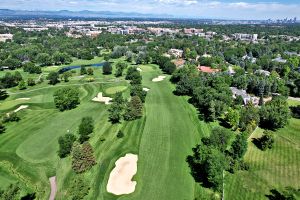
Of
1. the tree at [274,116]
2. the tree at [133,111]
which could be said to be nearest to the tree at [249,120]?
the tree at [274,116]

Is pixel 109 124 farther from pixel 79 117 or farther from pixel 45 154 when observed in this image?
pixel 45 154

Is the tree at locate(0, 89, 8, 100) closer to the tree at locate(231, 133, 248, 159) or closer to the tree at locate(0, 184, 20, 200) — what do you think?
the tree at locate(0, 184, 20, 200)

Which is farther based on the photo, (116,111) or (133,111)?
(133,111)

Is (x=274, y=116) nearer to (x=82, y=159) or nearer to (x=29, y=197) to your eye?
(x=82, y=159)

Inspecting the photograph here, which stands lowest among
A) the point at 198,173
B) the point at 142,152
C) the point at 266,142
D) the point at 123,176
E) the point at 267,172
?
the point at 123,176

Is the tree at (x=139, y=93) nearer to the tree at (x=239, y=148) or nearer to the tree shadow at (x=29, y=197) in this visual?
the tree at (x=239, y=148)

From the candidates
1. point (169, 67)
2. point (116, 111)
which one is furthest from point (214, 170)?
point (169, 67)
